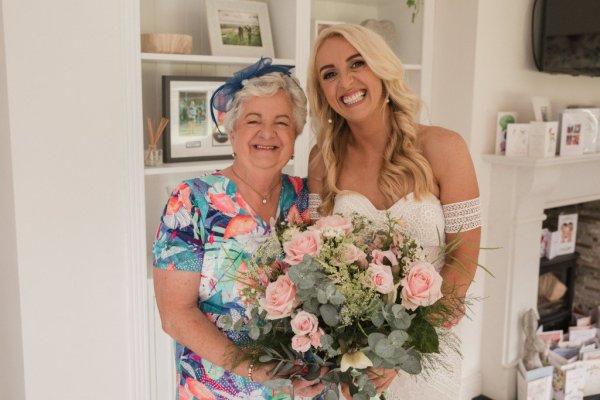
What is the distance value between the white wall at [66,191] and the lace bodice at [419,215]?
1.02 m

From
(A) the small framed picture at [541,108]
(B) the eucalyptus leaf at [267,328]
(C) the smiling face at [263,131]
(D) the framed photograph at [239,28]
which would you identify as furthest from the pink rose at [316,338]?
(A) the small framed picture at [541,108]

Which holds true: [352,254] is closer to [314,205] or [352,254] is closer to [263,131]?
[263,131]

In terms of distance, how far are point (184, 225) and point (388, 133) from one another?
2.36 feet

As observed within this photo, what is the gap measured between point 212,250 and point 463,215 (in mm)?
749

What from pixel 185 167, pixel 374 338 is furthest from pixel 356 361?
pixel 185 167

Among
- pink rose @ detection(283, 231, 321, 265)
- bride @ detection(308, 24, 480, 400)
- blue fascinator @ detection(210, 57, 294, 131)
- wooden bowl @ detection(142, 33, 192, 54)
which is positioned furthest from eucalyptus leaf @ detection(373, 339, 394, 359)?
wooden bowl @ detection(142, 33, 192, 54)

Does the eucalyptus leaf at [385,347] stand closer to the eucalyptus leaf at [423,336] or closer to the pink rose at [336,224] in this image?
the eucalyptus leaf at [423,336]

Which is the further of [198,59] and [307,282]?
[198,59]

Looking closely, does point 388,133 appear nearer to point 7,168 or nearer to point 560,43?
point 7,168

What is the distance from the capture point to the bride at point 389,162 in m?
1.74

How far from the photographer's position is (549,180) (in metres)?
3.26

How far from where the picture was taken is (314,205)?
1.84 meters

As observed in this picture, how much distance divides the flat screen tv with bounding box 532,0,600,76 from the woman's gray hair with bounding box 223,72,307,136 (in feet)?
6.89

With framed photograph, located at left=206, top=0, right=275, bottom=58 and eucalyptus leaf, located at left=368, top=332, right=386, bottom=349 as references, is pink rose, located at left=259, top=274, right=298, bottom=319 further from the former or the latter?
framed photograph, located at left=206, top=0, right=275, bottom=58
